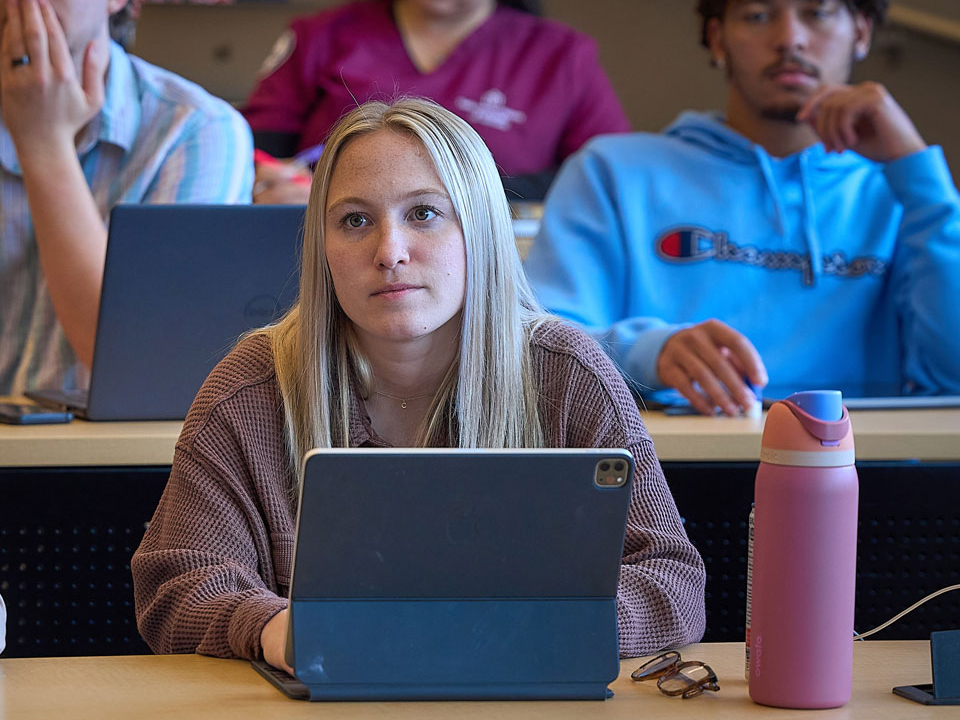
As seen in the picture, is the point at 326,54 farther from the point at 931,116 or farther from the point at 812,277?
the point at 931,116

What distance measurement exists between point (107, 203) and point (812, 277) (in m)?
1.18

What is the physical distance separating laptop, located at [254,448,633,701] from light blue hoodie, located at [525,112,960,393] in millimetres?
1279

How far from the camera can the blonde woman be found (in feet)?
3.68

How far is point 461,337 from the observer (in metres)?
1.21

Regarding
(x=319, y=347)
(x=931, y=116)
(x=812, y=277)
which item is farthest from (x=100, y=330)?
(x=931, y=116)

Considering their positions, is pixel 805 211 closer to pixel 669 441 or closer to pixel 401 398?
pixel 669 441

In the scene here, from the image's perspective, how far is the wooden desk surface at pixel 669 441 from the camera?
1.49m

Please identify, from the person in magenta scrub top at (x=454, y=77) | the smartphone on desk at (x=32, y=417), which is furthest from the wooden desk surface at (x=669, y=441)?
the person in magenta scrub top at (x=454, y=77)

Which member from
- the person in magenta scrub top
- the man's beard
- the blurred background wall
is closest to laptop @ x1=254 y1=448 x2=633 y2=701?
the man's beard

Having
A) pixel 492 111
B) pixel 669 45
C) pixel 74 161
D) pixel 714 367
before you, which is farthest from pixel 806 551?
pixel 669 45

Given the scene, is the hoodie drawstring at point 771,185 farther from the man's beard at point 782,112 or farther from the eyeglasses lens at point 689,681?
the eyeglasses lens at point 689,681

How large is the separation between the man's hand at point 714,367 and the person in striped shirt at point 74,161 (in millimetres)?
759

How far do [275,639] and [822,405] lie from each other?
0.43 metres

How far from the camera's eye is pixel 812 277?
2184 mm
